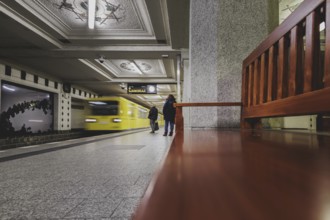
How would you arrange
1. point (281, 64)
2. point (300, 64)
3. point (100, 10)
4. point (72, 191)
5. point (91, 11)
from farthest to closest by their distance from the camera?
point (100, 10) < point (91, 11) < point (281, 64) < point (300, 64) < point (72, 191)

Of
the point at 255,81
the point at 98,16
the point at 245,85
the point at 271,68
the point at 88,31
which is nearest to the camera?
the point at 271,68

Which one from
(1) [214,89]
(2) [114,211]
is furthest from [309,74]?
(1) [214,89]

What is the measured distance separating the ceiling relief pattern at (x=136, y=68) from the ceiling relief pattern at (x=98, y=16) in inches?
156

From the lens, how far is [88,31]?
8289 mm

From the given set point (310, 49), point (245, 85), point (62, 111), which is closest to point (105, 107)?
point (62, 111)

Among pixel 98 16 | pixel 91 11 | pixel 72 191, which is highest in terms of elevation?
pixel 98 16

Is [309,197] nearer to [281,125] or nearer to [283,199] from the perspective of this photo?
[283,199]

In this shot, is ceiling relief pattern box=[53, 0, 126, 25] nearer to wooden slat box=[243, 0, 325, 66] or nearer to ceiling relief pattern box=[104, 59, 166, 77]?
ceiling relief pattern box=[104, 59, 166, 77]

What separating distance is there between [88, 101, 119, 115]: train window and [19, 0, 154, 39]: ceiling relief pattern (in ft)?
19.6

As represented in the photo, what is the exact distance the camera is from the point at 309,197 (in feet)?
1.32

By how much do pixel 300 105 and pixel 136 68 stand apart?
1226 cm

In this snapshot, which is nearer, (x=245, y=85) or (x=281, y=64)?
(x=281, y=64)

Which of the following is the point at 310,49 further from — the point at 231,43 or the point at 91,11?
the point at 91,11

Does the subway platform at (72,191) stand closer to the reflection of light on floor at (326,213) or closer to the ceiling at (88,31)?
the reflection of light on floor at (326,213)
